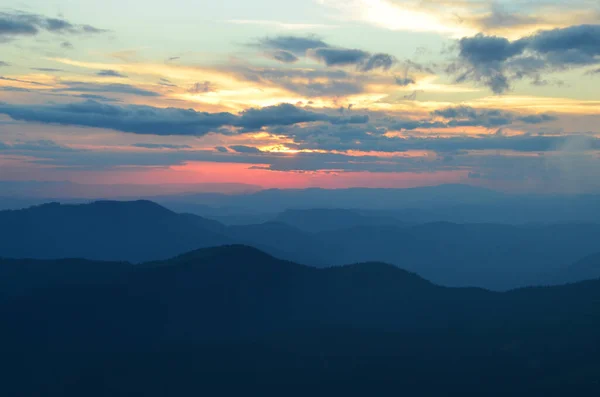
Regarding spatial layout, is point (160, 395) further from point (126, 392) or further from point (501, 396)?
point (501, 396)

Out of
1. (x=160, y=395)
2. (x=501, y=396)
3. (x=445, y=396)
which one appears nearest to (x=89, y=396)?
(x=160, y=395)

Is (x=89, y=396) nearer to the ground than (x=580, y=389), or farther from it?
nearer to the ground

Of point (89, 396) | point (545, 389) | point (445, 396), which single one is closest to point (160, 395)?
point (89, 396)

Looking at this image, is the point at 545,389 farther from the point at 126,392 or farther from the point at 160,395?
the point at 126,392

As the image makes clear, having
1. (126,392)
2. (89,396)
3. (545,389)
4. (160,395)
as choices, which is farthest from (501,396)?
(89,396)

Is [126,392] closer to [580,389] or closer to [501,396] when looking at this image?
[501,396]

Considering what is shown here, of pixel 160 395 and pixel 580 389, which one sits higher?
pixel 580 389
